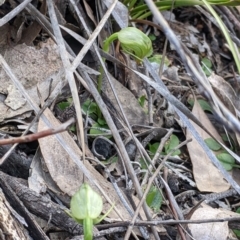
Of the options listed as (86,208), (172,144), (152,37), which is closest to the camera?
(86,208)

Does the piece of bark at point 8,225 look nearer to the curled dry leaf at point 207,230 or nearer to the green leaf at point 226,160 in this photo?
the curled dry leaf at point 207,230

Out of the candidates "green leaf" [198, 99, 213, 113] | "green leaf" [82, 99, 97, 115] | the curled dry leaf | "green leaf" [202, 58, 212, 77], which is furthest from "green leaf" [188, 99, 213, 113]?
the curled dry leaf

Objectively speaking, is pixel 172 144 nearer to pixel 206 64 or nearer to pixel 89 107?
pixel 89 107

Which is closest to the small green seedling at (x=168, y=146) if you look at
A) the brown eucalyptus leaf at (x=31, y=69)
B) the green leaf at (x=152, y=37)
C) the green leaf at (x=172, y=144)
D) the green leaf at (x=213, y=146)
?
the green leaf at (x=172, y=144)

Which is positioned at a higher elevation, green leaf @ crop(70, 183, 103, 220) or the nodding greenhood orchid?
the nodding greenhood orchid

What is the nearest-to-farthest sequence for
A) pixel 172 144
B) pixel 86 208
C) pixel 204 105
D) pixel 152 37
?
pixel 86 208
pixel 172 144
pixel 204 105
pixel 152 37

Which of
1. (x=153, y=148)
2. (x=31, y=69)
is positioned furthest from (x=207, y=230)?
(x=31, y=69)

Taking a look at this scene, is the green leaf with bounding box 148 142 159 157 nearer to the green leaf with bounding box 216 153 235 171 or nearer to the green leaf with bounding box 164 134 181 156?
the green leaf with bounding box 164 134 181 156
